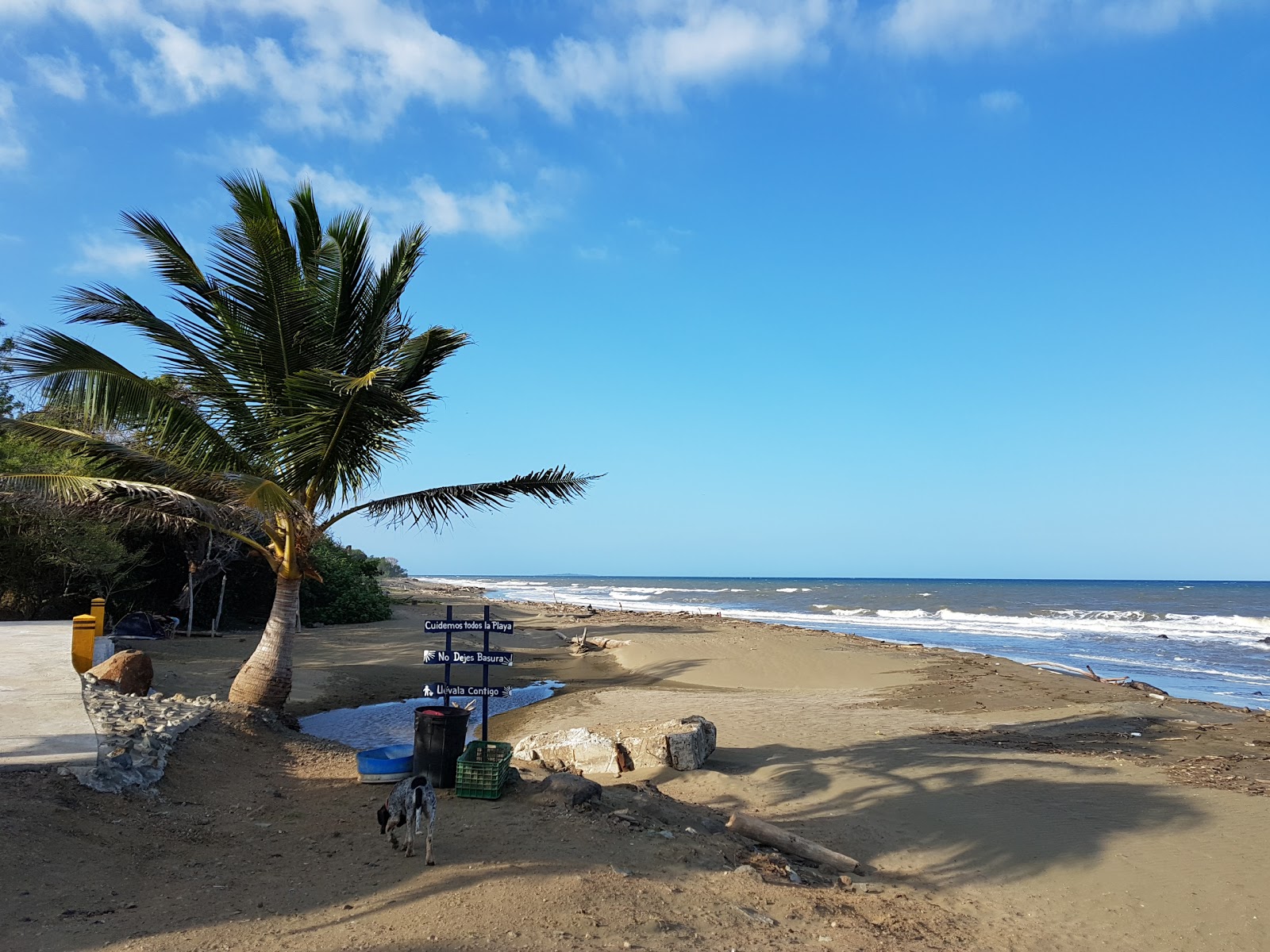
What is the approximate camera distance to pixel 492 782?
286 inches

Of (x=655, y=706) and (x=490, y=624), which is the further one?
(x=655, y=706)

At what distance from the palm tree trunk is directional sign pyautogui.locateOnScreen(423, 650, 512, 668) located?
100 inches

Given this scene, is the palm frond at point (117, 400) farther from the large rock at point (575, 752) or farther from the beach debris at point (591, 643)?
the beach debris at point (591, 643)

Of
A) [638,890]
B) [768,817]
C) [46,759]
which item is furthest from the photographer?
[768,817]

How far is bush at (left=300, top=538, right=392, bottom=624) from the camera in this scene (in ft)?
80.8

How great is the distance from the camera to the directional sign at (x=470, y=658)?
314 inches

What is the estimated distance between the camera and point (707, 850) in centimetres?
648

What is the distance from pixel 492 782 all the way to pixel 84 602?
15083mm

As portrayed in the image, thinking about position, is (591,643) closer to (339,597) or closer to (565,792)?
(339,597)

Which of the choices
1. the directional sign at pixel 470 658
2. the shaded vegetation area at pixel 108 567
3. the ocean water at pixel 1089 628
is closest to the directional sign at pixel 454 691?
the directional sign at pixel 470 658

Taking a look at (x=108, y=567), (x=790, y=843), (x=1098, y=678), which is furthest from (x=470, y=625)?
(x=1098, y=678)

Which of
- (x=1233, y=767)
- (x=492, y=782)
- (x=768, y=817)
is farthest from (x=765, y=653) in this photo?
(x=492, y=782)

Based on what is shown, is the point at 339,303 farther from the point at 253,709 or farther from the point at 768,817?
the point at 768,817

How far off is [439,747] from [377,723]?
5237mm
